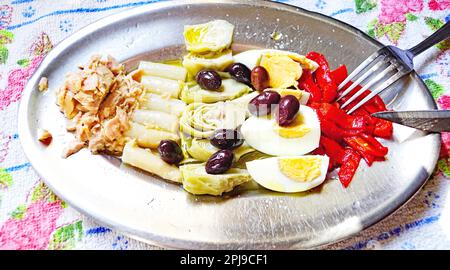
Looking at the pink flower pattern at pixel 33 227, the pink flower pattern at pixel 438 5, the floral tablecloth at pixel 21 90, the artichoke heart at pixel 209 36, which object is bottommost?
the pink flower pattern at pixel 33 227

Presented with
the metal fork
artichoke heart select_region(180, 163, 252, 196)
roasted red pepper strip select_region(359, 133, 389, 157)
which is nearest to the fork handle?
the metal fork

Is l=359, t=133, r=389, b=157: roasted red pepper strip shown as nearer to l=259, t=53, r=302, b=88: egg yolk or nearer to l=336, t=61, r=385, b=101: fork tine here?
l=336, t=61, r=385, b=101: fork tine

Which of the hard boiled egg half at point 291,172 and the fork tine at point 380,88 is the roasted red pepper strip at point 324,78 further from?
the hard boiled egg half at point 291,172

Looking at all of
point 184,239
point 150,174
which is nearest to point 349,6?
point 150,174

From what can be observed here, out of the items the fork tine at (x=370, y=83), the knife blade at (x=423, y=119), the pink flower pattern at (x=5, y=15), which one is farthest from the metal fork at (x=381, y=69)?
the pink flower pattern at (x=5, y=15)

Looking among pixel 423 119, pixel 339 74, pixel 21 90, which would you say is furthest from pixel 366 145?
pixel 21 90
